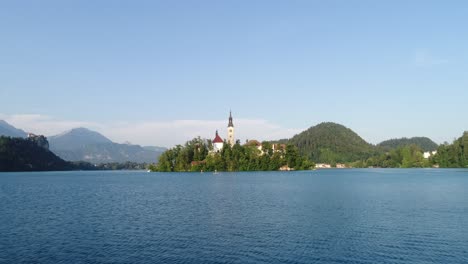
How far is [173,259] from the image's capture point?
32.0 meters

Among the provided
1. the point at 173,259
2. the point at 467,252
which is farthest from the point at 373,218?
the point at 173,259

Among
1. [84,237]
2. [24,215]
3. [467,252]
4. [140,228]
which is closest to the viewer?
[467,252]

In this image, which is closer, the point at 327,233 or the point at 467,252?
the point at 467,252

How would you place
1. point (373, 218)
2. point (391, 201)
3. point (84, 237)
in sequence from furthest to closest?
point (391, 201)
point (373, 218)
point (84, 237)

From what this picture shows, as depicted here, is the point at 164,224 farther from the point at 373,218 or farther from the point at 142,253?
the point at 373,218

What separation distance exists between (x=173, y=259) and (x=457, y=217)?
118 feet

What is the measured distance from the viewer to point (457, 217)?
167 feet

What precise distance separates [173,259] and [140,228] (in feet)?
44.7

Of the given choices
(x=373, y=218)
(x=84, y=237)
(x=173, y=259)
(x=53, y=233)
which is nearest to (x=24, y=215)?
(x=53, y=233)

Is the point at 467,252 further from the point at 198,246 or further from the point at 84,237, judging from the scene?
the point at 84,237

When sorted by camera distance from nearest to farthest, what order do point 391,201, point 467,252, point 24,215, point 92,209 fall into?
point 467,252 < point 24,215 < point 92,209 < point 391,201

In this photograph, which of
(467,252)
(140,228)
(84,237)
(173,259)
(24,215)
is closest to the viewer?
(173,259)

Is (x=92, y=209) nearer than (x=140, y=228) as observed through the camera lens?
No

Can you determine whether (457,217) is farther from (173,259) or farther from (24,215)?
(24,215)
